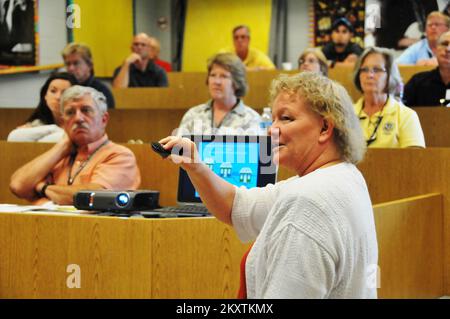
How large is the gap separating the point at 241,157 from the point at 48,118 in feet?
5.08

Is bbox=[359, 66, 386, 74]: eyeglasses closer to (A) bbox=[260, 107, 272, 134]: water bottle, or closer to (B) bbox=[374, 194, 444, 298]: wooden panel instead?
(A) bbox=[260, 107, 272, 134]: water bottle

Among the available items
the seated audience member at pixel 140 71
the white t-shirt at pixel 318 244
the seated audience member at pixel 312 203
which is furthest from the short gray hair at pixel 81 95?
the seated audience member at pixel 140 71

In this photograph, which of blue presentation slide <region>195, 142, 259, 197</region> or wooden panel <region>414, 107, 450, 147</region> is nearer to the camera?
blue presentation slide <region>195, 142, 259, 197</region>

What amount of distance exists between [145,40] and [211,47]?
301 cm

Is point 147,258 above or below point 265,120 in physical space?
below

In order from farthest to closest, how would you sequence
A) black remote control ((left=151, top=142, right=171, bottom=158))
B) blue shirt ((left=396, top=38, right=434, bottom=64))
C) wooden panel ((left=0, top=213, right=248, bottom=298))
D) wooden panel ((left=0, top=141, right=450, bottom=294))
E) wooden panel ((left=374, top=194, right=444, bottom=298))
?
blue shirt ((left=396, top=38, right=434, bottom=64)), wooden panel ((left=0, top=141, right=450, bottom=294)), wooden panel ((left=374, top=194, right=444, bottom=298)), wooden panel ((left=0, top=213, right=248, bottom=298)), black remote control ((left=151, top=142, right=171, bottom=158))

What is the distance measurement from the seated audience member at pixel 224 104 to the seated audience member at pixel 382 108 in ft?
1.90

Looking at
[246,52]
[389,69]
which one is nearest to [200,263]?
[389,69]

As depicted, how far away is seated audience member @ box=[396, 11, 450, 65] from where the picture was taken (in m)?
5.82

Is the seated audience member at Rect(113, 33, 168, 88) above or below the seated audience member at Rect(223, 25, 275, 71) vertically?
below

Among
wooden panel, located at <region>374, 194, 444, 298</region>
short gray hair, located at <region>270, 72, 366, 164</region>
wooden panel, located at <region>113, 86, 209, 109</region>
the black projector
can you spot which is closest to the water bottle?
wooden panel, located at <region>374, 194, 444, 298</region>

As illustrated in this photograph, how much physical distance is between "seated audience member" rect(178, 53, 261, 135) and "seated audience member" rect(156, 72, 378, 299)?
8.57 feet

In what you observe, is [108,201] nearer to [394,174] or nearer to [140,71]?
[394,174]

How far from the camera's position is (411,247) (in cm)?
343
